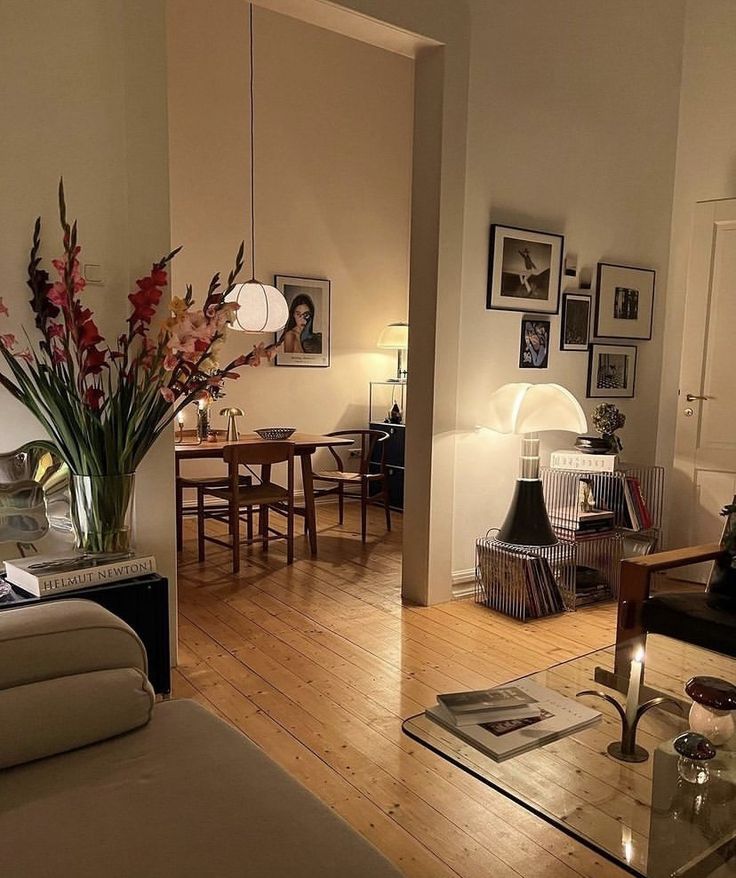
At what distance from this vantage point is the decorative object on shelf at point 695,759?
1.55 meters

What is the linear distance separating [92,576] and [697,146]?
4.04 metres

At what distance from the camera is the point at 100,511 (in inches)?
90.6

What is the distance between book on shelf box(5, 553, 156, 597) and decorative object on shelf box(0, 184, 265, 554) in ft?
0.30

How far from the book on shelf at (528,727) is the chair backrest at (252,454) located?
251 centimetres

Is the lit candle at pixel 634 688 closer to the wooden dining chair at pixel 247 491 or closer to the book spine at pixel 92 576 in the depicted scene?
the book spine at pixel 92 576

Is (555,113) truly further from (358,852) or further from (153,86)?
(358,852)

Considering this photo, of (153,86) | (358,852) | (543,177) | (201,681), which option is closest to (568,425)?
(543,177)

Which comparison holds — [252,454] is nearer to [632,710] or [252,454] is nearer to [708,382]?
[708,382]

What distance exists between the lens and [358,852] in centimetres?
108

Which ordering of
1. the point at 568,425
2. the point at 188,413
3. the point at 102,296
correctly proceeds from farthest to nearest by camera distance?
the point at 188,413 < the point at 568,425 < the point at 102,296

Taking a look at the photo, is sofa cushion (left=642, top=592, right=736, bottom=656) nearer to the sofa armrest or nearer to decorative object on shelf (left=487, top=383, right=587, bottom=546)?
decorative object on shelf (left=487, top=383, right=587, bottom=546)

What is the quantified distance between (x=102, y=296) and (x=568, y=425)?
→ 212 cm

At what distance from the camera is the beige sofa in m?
1.03

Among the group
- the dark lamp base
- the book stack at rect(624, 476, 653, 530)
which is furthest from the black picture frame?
the dark lamp base
